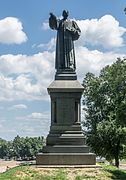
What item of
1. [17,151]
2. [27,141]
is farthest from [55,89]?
[17,151]

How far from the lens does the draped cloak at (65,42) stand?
2686cm

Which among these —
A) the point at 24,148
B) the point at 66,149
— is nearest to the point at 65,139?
the point at 66,149

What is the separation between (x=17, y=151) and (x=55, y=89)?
132905mm

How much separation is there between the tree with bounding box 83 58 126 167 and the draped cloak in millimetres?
10909

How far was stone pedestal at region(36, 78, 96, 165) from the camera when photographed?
78.4 ft

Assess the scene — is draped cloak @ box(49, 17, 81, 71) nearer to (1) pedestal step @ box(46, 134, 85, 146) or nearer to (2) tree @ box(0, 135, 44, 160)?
(1) pedestal step @ box(46, 134, 85, 146)

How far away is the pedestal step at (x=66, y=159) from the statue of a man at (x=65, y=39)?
5.32 metres

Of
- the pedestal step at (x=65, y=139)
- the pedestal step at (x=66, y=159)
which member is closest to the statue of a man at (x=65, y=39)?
the pedestal step at (x=65, y=139)

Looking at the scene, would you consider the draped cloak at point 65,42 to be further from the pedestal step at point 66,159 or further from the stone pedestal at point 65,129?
the pedestal step at point 66,159

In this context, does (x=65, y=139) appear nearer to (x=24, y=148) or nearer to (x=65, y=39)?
(x=65, y=39)

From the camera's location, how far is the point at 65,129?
82.2 feet

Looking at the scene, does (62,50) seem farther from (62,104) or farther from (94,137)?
(94,137)

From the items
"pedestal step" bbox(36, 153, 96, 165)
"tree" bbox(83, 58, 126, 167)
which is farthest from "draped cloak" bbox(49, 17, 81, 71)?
"tree" bbox(83, 58, 126, 167)

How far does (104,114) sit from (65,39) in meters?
14.8
